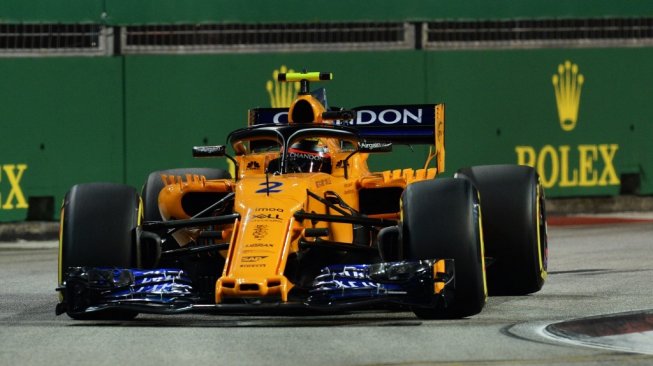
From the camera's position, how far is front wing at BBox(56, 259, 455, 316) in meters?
9.60

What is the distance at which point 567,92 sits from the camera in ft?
70.9

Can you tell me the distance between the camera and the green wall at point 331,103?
20125mm

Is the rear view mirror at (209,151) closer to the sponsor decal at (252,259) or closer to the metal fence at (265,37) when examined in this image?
the sponsor decal at (252,259)

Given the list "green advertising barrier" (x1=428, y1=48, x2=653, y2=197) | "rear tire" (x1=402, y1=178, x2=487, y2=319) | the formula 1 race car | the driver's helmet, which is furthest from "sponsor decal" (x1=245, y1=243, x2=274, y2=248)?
"green advertising barrier" (x1=428, y1=48, x2=653, y2=197)

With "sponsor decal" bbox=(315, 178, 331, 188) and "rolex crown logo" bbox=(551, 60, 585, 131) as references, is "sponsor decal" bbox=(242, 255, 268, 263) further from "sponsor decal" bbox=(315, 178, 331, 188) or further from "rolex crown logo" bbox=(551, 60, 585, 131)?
"rolex crown logo" bbox=(551, 60, 585, 131)

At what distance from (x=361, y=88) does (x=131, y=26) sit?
3192 mm

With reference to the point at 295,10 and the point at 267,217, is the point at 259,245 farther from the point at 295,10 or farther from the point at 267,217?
the point at 295,10

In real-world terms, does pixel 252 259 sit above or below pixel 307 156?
below

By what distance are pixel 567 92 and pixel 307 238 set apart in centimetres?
1171

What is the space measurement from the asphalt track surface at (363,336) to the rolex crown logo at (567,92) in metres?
9.09

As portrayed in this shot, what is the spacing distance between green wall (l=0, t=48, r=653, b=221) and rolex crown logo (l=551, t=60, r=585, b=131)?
0.08 m

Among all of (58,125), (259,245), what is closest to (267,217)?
(259,245)

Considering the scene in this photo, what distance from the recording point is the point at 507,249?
37.7 ft

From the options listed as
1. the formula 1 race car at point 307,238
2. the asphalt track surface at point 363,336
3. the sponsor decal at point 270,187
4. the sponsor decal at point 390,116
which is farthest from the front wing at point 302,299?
the sponsor decal at point 390,116
